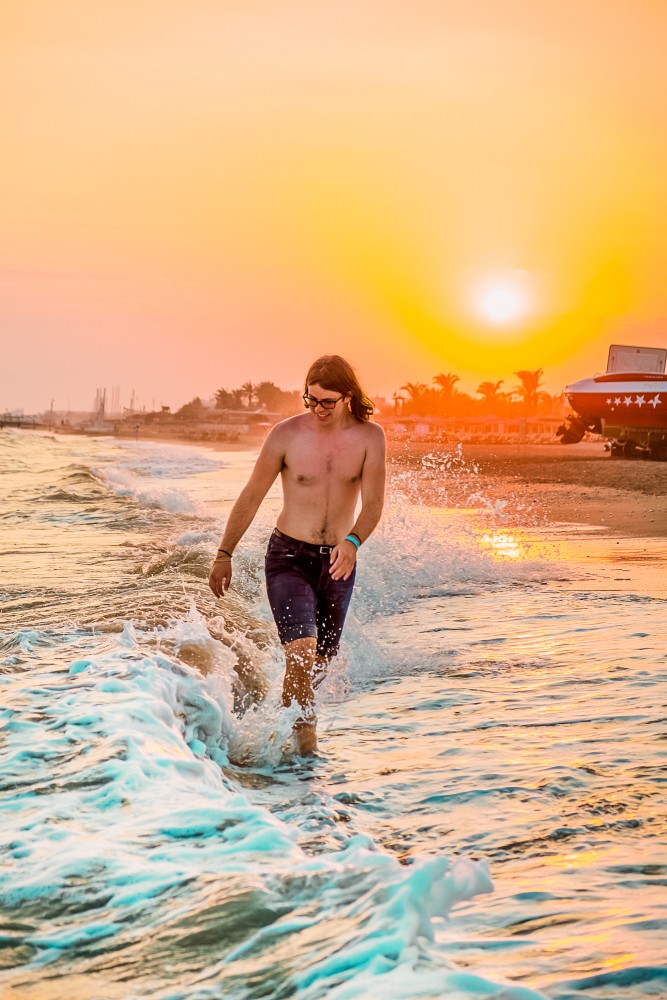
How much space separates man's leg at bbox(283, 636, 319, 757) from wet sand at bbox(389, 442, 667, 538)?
12.0 metres

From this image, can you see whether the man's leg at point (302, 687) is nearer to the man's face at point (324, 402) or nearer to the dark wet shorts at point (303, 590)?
the dark wet shorts at point (303, 590)

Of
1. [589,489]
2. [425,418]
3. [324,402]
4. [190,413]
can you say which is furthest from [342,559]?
[190,413]

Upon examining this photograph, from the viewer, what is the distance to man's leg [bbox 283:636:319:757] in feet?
17.0

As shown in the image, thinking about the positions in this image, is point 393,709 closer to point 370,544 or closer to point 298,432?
point 298,432

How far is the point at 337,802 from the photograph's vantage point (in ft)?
14.7

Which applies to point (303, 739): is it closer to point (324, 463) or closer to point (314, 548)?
point (314, 548)

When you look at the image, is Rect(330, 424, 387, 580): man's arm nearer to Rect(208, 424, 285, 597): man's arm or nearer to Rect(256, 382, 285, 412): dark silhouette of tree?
Rect(208, 424, 285, 597): man's arm

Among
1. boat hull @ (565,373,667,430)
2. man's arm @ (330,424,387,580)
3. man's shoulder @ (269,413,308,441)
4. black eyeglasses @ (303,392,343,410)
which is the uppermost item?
boat hull @ (565,373,667,430)

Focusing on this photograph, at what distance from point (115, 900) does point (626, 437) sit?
1788 inches

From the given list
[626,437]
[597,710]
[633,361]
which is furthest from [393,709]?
[633,361]

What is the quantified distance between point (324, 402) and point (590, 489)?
24812mm

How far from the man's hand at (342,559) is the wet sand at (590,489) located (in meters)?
12.1

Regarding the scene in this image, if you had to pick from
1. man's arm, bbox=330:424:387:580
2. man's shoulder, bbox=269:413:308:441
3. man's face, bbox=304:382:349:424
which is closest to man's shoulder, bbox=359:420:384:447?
man's arm, bbox=330:424:387:580

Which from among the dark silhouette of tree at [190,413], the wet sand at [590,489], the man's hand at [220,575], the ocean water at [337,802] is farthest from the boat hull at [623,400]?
the dark silhouette of tree at [190,413]
